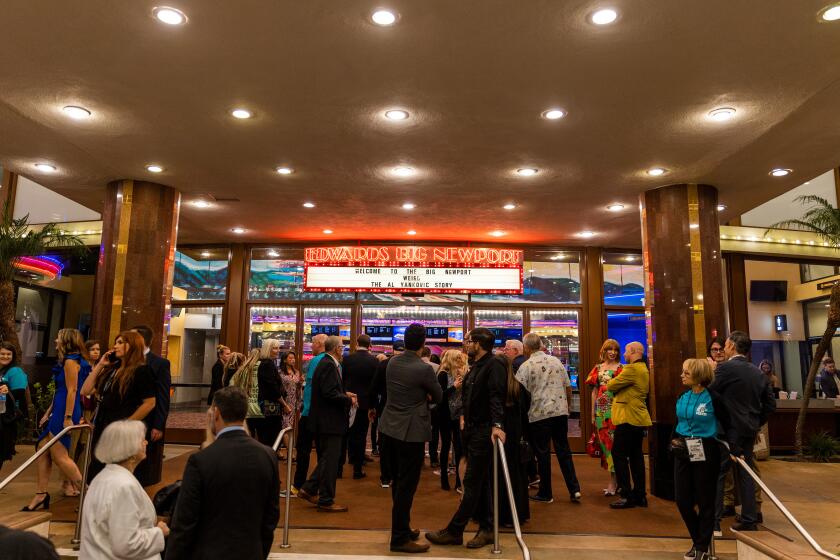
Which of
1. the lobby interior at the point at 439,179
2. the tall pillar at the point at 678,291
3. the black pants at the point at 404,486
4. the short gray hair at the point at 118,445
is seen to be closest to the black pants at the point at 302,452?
the lobby interior at the point at 439,179

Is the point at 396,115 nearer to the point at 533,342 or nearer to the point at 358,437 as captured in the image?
the point at 533,342

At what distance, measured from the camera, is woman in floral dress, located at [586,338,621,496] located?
6.68 m

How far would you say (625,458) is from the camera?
20.8ft

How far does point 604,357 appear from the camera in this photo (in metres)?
6.80

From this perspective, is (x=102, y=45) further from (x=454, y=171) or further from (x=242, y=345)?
(x=242, y=345)

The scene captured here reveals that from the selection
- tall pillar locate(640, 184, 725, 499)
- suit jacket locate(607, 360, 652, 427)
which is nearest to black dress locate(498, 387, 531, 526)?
suit jacket locate(607, 360, 652, 427)

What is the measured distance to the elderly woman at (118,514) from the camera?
2.61 metres

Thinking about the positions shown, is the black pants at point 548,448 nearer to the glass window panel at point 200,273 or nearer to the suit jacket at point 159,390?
the suit jacket at point 159,390

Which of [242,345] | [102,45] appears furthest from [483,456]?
[242,345]

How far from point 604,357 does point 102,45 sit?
213 inches

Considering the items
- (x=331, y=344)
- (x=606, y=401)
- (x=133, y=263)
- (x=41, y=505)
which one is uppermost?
(x=133, y=263)

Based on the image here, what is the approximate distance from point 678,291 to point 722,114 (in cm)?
242

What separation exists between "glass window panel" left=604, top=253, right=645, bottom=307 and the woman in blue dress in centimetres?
847

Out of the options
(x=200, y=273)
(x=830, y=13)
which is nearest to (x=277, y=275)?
(x=200, y=273)
